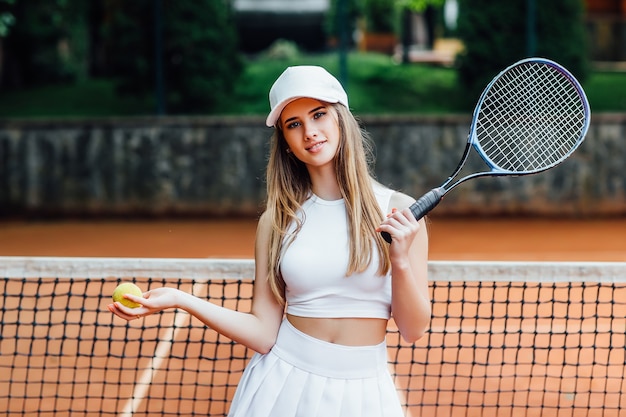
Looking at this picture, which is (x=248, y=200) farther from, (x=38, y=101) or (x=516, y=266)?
(x=516, y=266)

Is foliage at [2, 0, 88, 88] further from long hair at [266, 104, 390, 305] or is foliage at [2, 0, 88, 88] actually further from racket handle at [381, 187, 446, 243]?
racket handle at [381, 187, 446, 243]

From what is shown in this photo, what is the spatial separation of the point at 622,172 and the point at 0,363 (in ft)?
26.1

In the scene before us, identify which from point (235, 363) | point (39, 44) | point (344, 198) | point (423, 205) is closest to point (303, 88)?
point (344, 198)

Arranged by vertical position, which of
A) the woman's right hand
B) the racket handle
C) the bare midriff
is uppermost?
the racket handle

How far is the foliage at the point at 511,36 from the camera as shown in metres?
11.4

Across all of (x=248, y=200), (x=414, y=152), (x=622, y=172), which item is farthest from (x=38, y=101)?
(x=622, y=172)

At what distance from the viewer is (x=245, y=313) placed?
7.40 feet

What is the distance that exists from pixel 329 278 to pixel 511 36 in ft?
32.9

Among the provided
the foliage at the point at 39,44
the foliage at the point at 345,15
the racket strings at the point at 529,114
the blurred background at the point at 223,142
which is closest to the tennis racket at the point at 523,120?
the racket strings at the point at 529,114

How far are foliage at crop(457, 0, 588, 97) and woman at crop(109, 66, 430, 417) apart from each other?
9627 millimetres

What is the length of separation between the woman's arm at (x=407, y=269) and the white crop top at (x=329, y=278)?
0.06m

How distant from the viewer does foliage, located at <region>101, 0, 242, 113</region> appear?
11.6 metres

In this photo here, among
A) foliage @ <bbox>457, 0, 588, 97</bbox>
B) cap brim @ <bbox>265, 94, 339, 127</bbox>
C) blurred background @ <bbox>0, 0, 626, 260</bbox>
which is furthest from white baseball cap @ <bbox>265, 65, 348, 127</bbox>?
foliage @ <bbox>457, 0, 588, 97</bbox>

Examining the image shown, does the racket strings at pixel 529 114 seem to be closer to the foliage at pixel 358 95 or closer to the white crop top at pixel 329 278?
the white crop top at pixel 329 278
